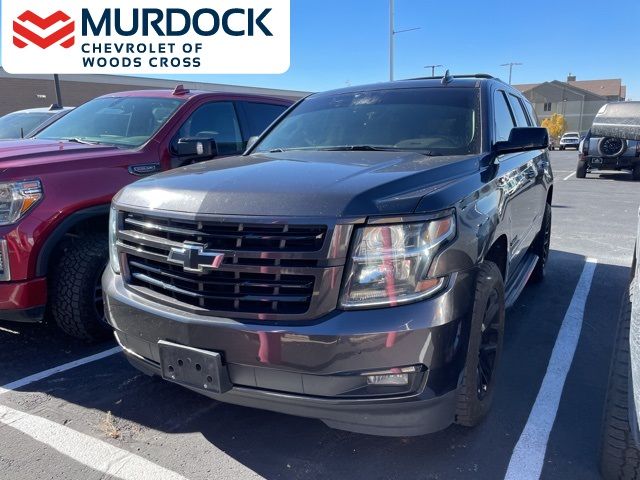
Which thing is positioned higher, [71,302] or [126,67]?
[126,67]

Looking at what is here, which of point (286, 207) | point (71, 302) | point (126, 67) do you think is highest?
point (126, 67)

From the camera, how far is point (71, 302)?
368cm

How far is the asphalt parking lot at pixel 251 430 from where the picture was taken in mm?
2473

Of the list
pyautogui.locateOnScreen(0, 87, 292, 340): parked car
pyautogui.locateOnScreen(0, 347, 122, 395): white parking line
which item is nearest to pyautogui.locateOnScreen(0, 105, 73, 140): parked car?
pyautogui.locateOnScreen(0, 87, 292, 340): parked car

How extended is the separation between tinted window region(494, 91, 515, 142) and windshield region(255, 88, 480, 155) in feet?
0.81

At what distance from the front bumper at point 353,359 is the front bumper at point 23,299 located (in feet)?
5.71

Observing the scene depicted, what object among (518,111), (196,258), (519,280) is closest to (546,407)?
(519,280)

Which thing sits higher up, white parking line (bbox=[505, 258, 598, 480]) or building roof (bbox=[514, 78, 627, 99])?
building roof (bbox=[514, 78, 627, 99])

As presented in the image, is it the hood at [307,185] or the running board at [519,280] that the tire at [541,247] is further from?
the hood at [307,185]

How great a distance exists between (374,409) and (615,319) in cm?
324

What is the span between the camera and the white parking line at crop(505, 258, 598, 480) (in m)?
2.46

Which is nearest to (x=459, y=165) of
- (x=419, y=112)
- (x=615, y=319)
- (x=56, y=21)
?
(x=419, y=112)

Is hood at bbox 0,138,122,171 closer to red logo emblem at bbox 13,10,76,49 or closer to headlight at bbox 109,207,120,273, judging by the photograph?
headlight at bbox 109,207,120,273

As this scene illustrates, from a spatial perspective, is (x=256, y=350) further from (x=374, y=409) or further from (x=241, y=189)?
(x=241, y=189)
